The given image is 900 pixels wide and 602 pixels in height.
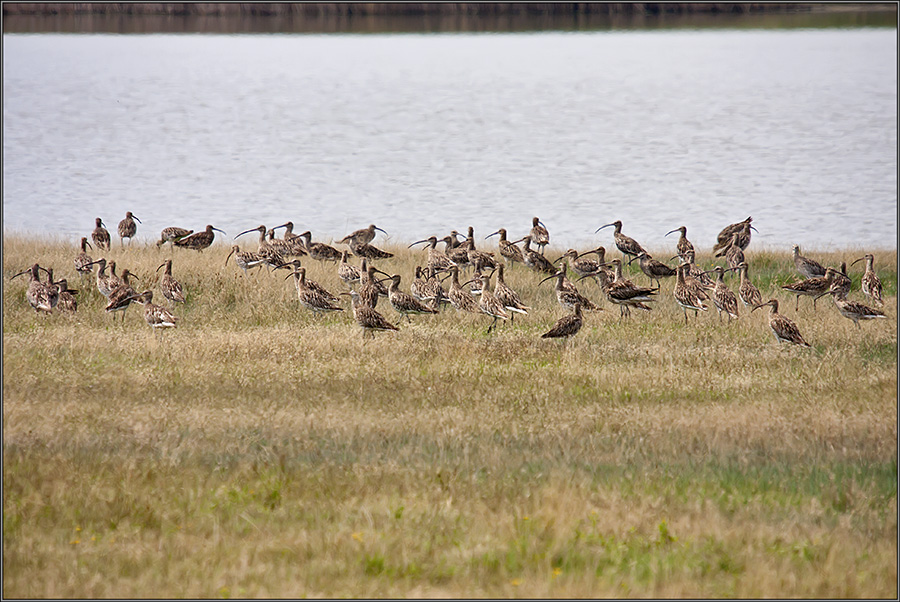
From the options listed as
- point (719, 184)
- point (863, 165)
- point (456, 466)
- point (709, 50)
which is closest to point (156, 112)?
point (719, 184)

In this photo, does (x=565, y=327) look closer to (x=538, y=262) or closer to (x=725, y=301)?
(x=725, y=301)

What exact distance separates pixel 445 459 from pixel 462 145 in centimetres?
4426

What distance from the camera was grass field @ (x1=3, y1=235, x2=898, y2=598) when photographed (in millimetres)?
7449

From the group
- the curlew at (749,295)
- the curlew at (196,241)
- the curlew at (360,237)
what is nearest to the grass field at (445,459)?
the curlew at (749,295)

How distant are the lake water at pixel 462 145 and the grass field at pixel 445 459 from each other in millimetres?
13243

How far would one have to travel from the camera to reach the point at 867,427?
421 inches

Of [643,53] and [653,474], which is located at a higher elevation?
[643,53]

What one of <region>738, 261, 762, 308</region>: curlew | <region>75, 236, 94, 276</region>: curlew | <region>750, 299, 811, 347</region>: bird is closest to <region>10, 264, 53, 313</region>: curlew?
<region>75, 236, 94, 276</region>: curlew

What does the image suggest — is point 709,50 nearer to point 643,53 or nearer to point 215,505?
point 643,53

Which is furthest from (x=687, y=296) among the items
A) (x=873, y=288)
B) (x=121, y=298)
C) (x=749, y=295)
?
(x=121, y=298)

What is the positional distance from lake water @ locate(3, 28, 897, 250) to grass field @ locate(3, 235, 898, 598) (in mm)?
13243

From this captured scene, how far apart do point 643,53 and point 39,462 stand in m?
115

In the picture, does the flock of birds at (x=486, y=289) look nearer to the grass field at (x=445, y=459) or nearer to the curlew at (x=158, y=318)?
the curlew at (x=158, y=318)

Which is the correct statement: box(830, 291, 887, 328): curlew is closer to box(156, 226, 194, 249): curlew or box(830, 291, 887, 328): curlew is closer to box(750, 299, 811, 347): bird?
box(750, 299, 811, 347): bird
